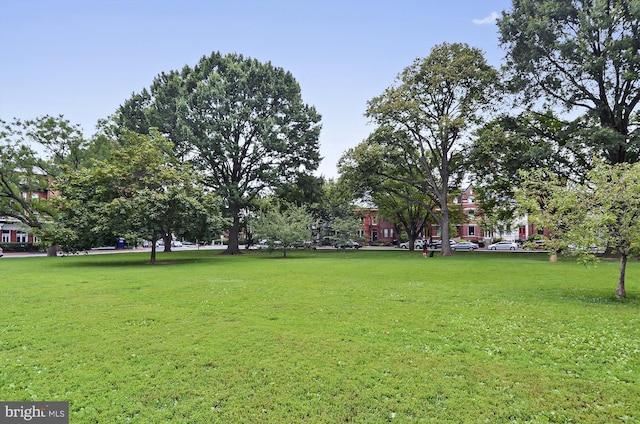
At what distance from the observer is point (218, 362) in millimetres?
5703

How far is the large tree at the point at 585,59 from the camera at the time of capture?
78.5ft

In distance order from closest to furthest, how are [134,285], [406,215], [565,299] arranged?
[565,299], [134,285], [406,215]

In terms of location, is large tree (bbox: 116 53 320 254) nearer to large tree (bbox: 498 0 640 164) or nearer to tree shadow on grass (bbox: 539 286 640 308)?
large tree (bbox: 498 0 640 164)

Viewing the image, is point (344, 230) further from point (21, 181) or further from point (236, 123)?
point (21, 181)

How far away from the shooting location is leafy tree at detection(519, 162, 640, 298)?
32.9 feet

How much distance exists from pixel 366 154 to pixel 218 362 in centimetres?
2661

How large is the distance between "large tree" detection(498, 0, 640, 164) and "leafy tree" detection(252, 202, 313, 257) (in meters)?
19.8

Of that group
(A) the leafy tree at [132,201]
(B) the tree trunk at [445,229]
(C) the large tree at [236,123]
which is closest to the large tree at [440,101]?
(B) the tree trunk at [445,229]

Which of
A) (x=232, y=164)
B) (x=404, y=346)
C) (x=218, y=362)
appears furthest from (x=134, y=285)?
(x=232, y=164)

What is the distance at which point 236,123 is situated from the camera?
1328 inches

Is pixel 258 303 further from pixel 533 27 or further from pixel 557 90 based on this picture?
pixel 557 90

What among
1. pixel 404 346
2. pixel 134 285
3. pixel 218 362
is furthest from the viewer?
pixel 134 285

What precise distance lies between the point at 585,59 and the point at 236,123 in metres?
26.8

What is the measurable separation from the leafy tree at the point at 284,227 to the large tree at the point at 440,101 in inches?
376
